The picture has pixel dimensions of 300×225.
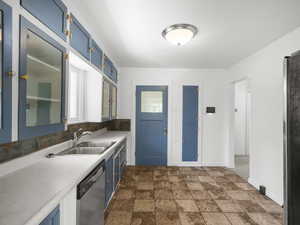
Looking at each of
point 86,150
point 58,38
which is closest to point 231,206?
point 86,150

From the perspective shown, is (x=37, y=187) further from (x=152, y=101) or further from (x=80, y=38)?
(x=152, y=101)

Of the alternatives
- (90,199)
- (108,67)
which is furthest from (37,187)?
(108,67)

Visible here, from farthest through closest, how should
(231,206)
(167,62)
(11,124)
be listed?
(167,62)
(231,206)
(11,124)

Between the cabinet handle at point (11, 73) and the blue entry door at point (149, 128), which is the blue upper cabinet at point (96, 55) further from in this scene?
the blue entry door at point (149, 128)

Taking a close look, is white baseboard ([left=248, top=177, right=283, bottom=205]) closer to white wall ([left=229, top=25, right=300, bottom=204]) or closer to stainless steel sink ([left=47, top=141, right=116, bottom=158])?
white wall ([left=229, top=25, right=300, bottom=204])

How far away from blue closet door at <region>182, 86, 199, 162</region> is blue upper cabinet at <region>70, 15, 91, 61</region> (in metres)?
2.81

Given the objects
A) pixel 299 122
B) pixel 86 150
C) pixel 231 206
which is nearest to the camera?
pixel 299 122

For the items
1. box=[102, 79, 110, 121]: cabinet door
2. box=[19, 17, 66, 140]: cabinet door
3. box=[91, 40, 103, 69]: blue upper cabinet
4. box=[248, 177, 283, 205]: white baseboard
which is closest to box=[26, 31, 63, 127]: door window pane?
box=[19, 17, 66, 140]: cabinet door

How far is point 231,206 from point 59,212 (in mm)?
2460

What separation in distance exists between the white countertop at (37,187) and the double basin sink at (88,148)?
45 cm

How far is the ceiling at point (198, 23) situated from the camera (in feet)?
5.81

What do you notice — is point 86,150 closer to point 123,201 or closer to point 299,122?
point 123,201

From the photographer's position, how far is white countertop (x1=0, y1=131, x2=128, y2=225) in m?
0.77

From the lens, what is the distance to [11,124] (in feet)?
3.14
